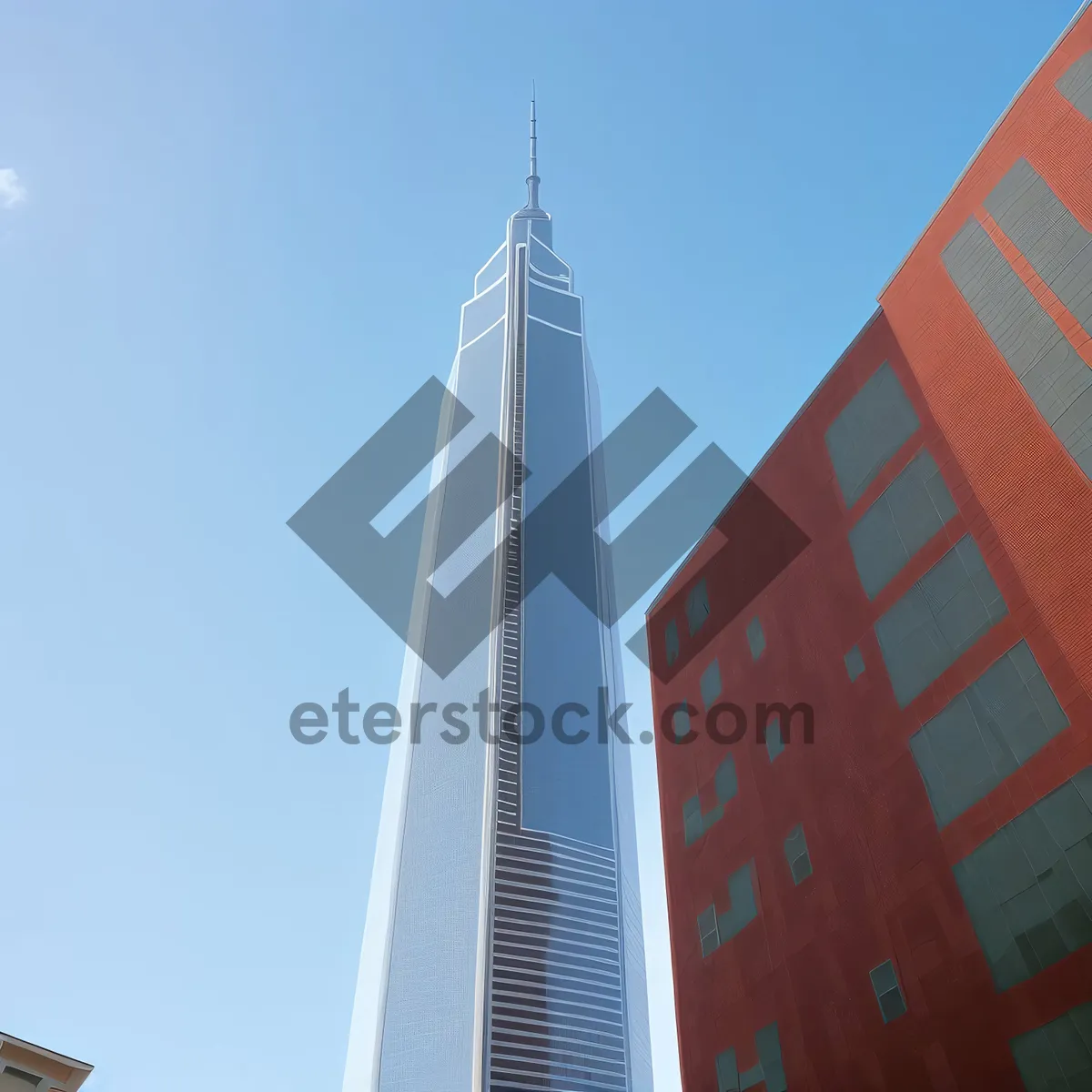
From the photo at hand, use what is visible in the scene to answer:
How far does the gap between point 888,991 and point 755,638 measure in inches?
495

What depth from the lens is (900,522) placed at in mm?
28203

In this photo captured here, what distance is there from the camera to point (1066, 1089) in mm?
19000

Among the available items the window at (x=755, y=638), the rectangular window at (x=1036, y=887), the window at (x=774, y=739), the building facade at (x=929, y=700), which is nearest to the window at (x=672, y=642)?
the building facade at (x=929, y=700)

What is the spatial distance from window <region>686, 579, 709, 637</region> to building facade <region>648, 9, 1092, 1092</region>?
3184 mm

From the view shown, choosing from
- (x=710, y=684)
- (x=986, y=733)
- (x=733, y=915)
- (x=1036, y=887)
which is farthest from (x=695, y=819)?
(x=1036, y=887)

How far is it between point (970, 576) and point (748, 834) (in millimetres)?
10895

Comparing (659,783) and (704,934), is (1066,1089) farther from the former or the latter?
(659,783)

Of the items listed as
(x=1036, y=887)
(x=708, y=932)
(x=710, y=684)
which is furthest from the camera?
(x=710, y=684)

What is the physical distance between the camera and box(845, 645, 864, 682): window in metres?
28.2

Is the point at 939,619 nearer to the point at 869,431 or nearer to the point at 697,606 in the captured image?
the point at 869,431

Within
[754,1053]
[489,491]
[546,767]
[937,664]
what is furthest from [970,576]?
[489,491]

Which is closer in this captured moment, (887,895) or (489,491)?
(887,895)

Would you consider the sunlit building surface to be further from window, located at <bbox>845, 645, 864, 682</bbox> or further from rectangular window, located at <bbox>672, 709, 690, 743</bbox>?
rectangular window, located at <bbox>672, 709, 690, 743</bbox>

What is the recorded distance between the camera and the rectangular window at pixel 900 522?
2703 centimetres
